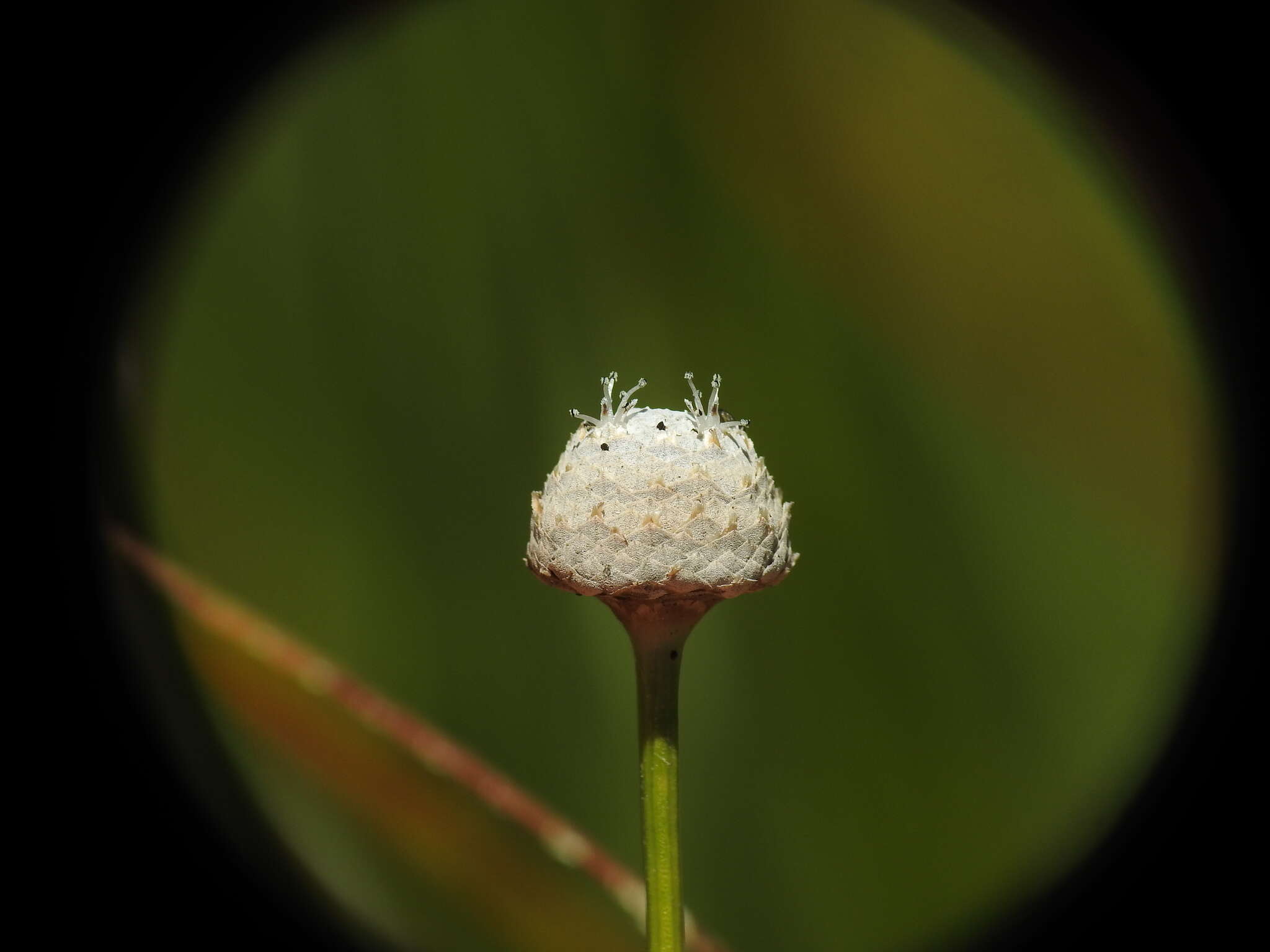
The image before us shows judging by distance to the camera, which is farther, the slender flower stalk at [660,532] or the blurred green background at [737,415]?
the blurred green background at [737,415]

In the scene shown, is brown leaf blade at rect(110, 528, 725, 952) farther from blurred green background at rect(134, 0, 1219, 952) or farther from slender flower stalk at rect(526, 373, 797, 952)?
slender flower stalk at rect(526, 373, 797, 952)

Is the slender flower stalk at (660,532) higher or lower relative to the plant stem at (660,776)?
higher

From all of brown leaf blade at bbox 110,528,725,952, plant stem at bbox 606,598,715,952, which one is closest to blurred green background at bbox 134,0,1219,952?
brown leaf blade at bbox 110,528,725,952

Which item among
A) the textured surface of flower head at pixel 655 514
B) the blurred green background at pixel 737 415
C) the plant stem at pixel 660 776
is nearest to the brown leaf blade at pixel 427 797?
the blurred green background at pixel 737 415

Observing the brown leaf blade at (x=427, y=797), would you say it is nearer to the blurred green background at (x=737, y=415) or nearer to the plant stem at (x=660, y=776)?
the blurred green background at (x=737, y=415)

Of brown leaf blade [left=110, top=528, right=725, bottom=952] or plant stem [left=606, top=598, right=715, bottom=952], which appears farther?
brown leaf blade [left=110, top=528, right=725, bottom=952]

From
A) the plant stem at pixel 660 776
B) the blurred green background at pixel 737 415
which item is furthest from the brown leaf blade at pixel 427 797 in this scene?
the plant stem at pixel 660 776

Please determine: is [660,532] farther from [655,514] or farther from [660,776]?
[660,776]

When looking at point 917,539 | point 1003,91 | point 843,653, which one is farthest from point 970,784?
point 1003,91
